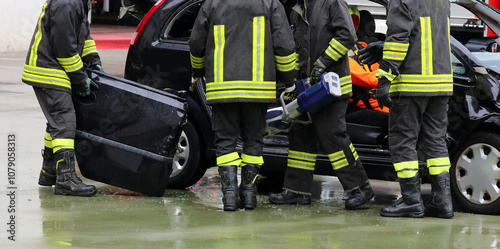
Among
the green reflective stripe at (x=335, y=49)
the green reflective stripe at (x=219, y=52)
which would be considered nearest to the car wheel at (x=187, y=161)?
the green reflective stripe at (x=219, y=52)

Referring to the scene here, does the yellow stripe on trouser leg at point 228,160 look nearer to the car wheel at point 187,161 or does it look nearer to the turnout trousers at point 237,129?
the turnout trousers at point 237,129

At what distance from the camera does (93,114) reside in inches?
267

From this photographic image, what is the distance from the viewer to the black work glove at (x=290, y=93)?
6465 millimetres

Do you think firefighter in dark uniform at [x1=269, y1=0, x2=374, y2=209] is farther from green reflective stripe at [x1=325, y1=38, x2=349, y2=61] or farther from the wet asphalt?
the wet asphalt

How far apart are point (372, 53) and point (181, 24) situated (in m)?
1.79

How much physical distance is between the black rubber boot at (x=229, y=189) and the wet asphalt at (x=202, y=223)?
8cm

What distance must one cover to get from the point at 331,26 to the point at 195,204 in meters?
1.58

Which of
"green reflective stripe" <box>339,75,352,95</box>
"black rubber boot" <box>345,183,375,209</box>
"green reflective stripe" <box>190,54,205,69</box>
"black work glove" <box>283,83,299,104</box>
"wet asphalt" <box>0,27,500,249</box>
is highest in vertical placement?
"green reflective stripe" <box>190,54,205,69</box>

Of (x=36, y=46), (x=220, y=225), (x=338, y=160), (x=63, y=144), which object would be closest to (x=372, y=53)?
(x=338, y=160)

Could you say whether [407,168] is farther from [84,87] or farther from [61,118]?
[61,118]

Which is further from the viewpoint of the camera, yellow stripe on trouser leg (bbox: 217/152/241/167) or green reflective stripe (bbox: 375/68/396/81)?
yellow stripe on trouser leg (bbox: 217/152/241/167)

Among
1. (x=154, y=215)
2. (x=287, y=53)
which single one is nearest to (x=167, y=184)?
(x=154, y=215)

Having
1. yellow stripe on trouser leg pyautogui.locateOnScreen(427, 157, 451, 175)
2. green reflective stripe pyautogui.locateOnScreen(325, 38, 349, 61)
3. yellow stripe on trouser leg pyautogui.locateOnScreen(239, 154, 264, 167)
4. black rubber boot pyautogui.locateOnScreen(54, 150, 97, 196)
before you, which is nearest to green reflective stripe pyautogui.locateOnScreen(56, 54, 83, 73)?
black rubber boot pyautogui.locateOnScreen(54, 150, 97, 196)

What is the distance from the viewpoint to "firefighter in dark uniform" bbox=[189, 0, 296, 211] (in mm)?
6305
